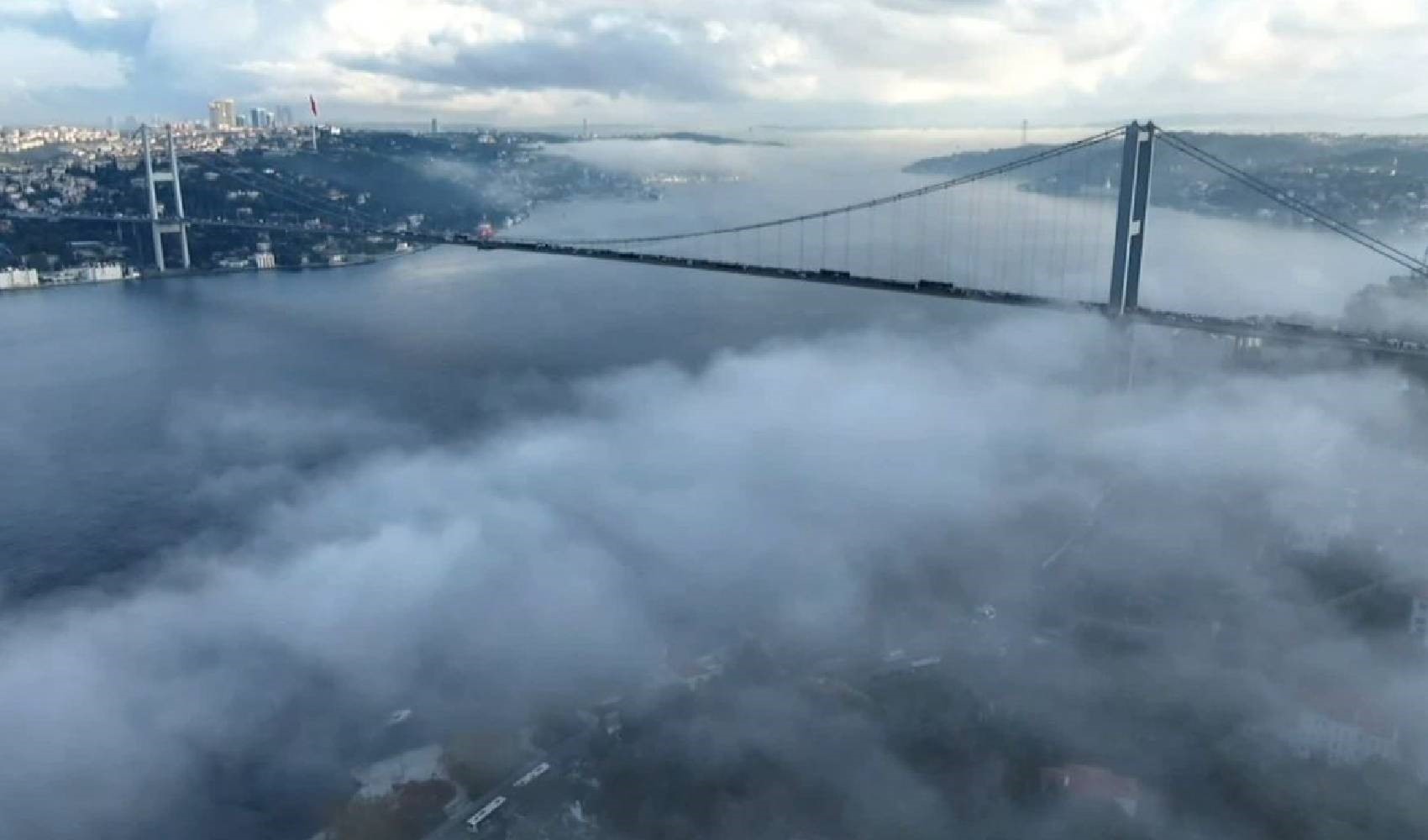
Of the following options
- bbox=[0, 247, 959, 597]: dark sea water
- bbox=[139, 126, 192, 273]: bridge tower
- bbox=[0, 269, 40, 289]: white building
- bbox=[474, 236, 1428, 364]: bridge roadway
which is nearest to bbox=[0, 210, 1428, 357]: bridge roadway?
bbox=[474, 236, 1428, 364]: bridge roadway

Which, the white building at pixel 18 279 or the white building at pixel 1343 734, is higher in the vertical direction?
the white building at pixel 18 279

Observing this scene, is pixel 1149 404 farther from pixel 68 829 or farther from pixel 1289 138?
pixel 1289 138

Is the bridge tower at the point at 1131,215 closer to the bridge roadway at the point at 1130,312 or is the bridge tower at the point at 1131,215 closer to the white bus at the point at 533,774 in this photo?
the bridge roadway at the point at 1130,312

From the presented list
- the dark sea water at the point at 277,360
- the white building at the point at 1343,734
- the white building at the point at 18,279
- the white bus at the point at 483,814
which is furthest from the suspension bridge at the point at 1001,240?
the white bus at the point at 483,814

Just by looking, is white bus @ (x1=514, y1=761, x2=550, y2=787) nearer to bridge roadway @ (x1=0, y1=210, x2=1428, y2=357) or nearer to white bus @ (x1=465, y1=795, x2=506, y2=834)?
white bus @ (x1=465, y1=795, x2=506, y2=834)

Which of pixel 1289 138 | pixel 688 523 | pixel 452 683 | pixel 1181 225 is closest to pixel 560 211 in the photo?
pixel 1181 225

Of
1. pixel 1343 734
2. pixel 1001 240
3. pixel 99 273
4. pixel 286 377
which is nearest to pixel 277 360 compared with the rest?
pixel 286 377
